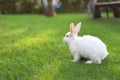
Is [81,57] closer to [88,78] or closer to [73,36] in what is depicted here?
[73,36]

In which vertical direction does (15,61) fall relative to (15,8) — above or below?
above

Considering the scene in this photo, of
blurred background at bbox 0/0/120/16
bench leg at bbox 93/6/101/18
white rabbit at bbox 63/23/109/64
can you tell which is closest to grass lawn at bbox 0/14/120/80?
white rabbit at bbox 63/23/109/64

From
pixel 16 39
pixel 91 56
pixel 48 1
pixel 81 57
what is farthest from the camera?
pixel 48 1

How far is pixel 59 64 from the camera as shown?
3500 mm

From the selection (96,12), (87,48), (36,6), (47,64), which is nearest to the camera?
(87,48)

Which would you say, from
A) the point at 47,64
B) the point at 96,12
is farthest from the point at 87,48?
the point at 96,12

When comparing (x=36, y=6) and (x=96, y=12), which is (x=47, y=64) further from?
(x=36, y=6)

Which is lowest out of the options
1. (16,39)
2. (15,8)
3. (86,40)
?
(15,8)

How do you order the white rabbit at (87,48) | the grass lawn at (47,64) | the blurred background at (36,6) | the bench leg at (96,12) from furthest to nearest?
the blurred background at (36,6), the bench leg at (96,12), the white rabbit at (87,48), the grass lawn at (47,64)

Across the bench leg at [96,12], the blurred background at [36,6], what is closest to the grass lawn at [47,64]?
the bench leg at [96,12]

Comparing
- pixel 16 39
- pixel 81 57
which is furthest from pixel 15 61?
pixel 16 39

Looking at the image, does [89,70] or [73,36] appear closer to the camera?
[89,70]

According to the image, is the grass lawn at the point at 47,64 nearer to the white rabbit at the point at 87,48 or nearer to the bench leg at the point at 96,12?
the white rabbit at the point at 87,48

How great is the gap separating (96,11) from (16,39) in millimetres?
5251
